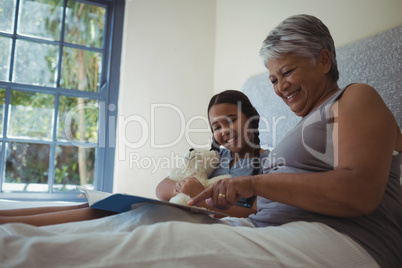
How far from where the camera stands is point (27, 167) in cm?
283

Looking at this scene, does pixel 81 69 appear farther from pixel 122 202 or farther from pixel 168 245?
pixel 168 245

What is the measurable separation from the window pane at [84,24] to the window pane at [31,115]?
0.55 meters

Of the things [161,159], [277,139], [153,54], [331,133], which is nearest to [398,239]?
[331,133]

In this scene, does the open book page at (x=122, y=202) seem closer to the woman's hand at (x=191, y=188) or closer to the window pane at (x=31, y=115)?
the woman's hand at (x=191, y=188)

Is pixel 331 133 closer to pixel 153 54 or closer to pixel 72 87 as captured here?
pixel 153 54

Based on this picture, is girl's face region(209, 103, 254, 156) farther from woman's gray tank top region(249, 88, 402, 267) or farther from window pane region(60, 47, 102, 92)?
window pane region(60, 47, 102, 92)

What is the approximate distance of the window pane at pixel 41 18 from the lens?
110 inches

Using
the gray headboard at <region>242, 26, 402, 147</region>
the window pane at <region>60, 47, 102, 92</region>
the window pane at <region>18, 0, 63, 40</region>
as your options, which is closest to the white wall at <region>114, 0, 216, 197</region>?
the window pane at <region>60, 47, 102, 92</region>

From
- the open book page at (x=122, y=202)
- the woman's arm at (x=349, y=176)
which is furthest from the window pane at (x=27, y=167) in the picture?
the woman's arm at (x=349, y=176)

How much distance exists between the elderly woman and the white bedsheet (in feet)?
0.05

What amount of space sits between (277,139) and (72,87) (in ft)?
5.87

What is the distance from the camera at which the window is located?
2.73m

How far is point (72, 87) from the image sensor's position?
2914 mm

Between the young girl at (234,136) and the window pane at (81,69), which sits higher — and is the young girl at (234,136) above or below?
below
